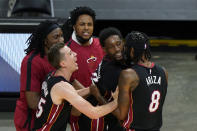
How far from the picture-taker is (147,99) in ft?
11.0

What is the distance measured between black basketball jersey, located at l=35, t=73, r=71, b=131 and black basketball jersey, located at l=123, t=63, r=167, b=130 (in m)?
→ 0.52

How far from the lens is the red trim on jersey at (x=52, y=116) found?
11.6ft

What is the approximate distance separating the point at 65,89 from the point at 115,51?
2.02 feet

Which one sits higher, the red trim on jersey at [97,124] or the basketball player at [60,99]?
the basketball player at [60,99]

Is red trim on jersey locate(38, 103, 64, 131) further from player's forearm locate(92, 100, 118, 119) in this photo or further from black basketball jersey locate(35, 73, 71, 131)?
player's forearm locate(92, 100, 118, 119)

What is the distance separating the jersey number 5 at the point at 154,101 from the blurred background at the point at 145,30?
3.06 meters

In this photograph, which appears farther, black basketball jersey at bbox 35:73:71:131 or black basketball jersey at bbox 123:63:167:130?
black basketball jersey at bbox 35:73:71:131

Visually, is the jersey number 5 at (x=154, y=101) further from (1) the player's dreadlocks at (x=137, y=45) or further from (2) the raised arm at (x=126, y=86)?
(1) the player's dreadlocks at (x=137, y=45)

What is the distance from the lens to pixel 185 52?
1188 centimetres

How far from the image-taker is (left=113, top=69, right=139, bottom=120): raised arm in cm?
323

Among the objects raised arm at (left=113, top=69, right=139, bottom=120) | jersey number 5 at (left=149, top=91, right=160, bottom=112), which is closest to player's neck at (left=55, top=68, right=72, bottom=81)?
raised arm at (left=113, top=69, right=139, bottom=120)

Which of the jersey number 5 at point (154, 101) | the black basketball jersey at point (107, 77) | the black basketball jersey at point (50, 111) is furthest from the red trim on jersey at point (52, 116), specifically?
the jersey number 5 at point (154, 101)

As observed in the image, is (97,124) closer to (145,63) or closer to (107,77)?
(107,77)

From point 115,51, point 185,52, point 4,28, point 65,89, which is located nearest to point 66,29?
point 115,51
